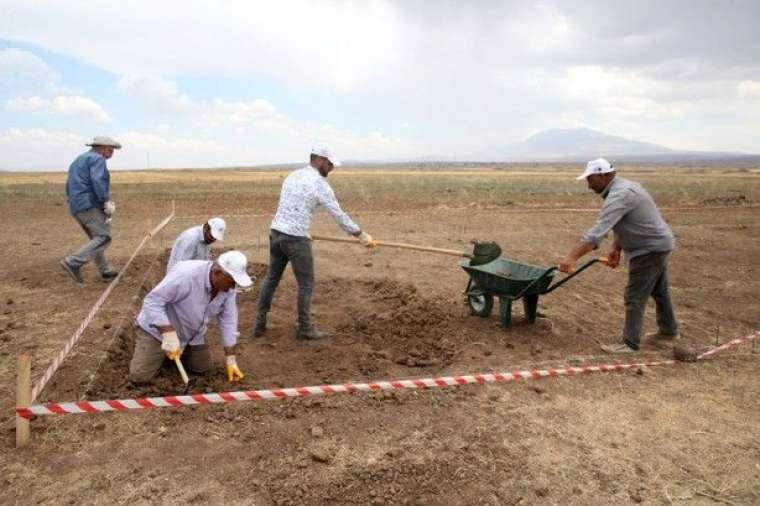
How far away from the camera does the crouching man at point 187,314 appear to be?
4.25 m

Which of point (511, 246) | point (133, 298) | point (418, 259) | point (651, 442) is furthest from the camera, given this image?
point (511, 246)

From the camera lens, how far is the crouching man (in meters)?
4.25

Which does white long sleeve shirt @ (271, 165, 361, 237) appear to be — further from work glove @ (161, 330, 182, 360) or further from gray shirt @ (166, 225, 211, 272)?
work glove @ (161, 330, 182, 360)

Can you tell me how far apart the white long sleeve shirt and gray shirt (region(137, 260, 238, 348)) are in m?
1.22

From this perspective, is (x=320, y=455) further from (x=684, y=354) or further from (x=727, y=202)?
(x=727, y=202)

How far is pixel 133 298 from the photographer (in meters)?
7.06

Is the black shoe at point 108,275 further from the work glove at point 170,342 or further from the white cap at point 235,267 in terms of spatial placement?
the white cap at point 235,267

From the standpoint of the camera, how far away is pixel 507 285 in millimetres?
5988

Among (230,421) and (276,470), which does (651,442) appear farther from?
(230,421)

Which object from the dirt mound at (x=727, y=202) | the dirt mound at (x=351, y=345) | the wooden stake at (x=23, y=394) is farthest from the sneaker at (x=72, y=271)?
the dirt mound at (x=727, y=202)

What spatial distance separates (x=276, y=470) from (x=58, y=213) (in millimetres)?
17306

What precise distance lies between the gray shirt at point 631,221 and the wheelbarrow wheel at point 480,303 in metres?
1.43

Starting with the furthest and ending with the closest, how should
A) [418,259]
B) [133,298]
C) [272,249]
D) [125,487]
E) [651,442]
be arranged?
[418,259]
[133,298]
[272,249]
[651,442]
[125,487]

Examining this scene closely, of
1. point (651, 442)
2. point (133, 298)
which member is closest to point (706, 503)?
point (651, 442)
